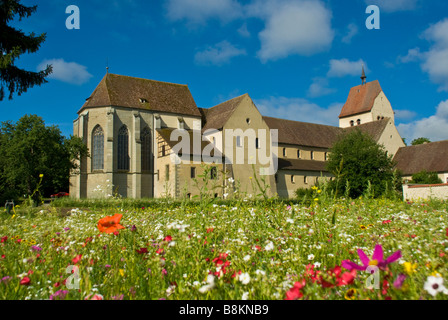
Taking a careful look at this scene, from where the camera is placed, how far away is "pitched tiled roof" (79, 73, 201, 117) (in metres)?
38.7

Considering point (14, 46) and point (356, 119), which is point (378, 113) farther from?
point (14, 46)

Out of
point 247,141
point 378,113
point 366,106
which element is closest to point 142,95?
point 247,141

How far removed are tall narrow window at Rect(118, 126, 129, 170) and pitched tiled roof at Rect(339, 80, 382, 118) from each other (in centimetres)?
4339

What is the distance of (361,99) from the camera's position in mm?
63156

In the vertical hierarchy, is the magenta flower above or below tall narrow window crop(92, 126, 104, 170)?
below

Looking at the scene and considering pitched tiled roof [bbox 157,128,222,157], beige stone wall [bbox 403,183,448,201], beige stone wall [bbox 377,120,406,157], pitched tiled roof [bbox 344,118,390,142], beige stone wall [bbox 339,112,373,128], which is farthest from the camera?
beige stone wall [bbox 339,112,373,128]

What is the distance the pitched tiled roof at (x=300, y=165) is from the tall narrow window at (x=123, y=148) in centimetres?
1859

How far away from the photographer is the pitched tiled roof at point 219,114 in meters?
39.3

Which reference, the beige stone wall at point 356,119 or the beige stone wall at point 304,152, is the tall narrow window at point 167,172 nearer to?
the beige stone wall at point 304,152

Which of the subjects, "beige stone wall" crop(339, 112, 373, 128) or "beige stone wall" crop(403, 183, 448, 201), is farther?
"beige stone wall" crop(339, 112, 373, 128)

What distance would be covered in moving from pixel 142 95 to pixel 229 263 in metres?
40.4

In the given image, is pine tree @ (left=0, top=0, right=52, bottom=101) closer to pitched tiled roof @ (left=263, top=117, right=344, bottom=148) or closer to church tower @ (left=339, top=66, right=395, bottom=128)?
pitched tiled roof @ (left=263, top=117, right=344, bottom=148)

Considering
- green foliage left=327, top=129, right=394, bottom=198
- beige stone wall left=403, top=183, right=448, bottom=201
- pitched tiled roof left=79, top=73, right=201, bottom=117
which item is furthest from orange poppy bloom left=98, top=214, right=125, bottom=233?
pitched tiled roof left=79, top=73, right=201, bottom=117

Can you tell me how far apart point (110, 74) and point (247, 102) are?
1707 cm
